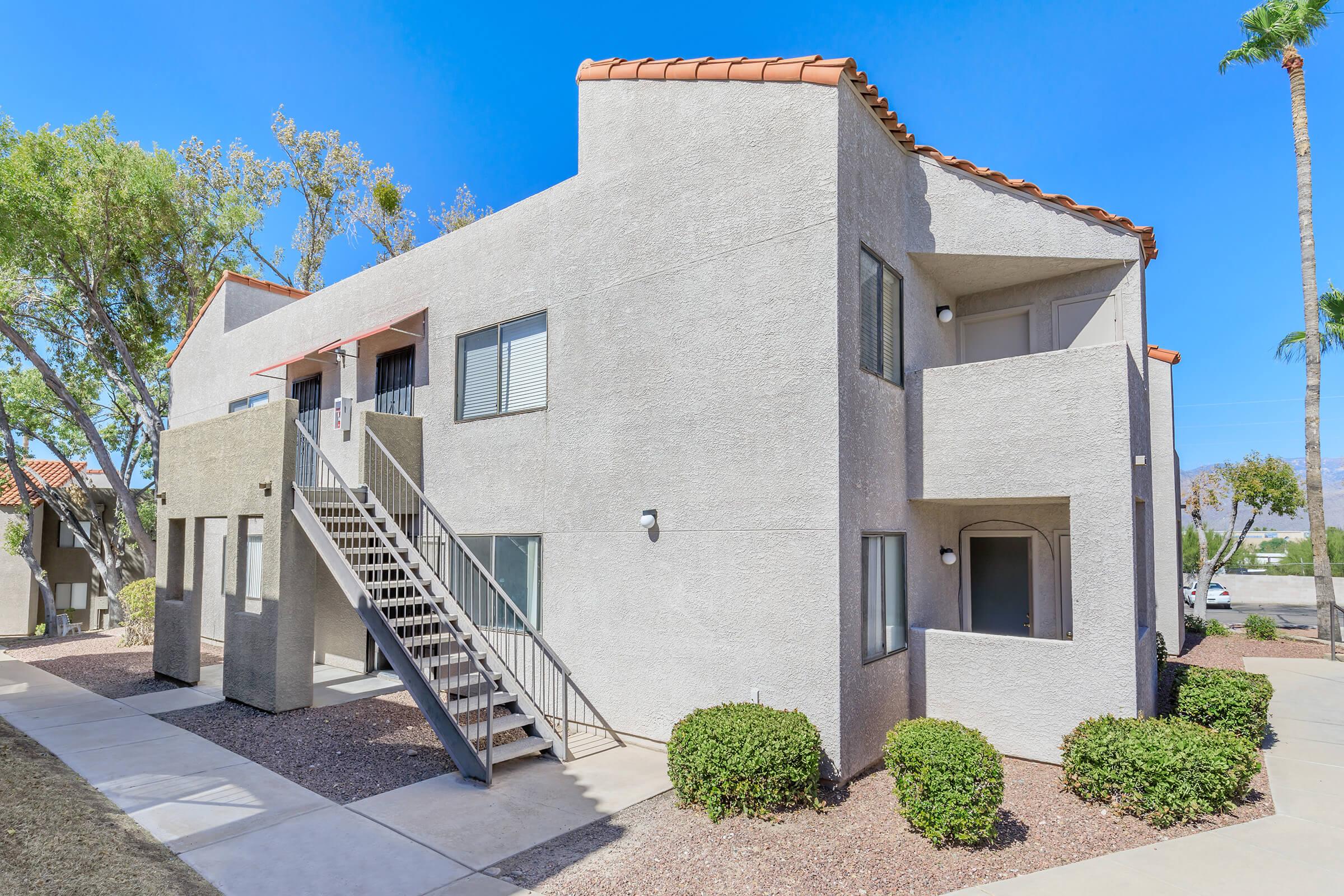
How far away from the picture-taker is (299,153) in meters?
26.2

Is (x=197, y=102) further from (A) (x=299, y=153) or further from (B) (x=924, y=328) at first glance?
(B) (x=924, y=328)

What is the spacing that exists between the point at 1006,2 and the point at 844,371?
10733mm

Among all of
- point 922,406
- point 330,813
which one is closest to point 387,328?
point 330,813

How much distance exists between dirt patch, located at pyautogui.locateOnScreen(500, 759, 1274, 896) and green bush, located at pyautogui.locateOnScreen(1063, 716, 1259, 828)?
14 cm

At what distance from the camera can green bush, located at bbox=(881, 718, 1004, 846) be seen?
5578 mm

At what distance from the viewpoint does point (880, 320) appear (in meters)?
8.28

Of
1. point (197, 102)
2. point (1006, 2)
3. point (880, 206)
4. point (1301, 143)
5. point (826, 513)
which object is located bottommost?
point (826, 513)

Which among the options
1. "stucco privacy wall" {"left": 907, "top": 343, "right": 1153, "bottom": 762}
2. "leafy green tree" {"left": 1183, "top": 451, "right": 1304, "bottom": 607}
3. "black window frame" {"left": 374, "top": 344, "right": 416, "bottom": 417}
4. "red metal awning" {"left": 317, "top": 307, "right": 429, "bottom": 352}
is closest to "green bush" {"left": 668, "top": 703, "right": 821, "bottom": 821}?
"stucco privacy wall" {"left": 907, "top": 343, "right": 1153, "bottom": 762}

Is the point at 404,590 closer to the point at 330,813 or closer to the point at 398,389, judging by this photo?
the point at 330,813

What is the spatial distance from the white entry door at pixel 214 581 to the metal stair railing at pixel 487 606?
734cm

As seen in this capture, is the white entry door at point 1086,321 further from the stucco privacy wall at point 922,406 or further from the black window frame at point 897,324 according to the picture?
the black window frame at point 897,324

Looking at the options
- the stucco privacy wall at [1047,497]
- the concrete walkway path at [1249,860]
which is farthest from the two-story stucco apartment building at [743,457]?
the concrete walkway path at [1249,860]

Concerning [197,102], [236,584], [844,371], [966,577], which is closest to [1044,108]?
[966,577]

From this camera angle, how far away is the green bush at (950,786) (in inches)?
220
